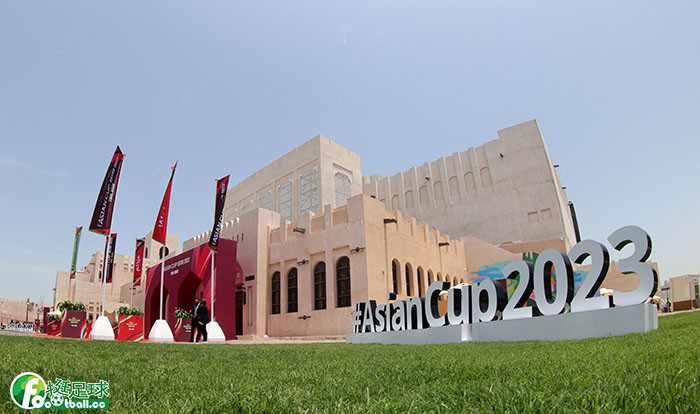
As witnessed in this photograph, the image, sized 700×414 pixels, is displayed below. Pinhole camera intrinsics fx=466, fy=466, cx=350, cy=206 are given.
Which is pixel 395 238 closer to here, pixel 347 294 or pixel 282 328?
pixel 347 294

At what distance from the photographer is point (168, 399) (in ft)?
10.2

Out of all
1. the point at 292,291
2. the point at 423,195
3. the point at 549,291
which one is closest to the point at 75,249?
the point at 292,291

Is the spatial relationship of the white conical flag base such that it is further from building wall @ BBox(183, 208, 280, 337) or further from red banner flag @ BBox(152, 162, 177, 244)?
building wall @ BBox(183, 208, 280, 337)

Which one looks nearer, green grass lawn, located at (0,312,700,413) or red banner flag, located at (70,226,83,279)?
green grass lawn, located at (0,312,700,413)

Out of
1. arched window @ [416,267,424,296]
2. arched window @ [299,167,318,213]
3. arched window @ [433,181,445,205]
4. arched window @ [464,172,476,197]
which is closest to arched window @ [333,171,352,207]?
arched window @ [299,167,318,213]

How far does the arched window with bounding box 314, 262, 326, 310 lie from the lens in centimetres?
2459

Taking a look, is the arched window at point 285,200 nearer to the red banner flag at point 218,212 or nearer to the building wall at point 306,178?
the building wall at point 306,178

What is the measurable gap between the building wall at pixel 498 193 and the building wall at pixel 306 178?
10.0m

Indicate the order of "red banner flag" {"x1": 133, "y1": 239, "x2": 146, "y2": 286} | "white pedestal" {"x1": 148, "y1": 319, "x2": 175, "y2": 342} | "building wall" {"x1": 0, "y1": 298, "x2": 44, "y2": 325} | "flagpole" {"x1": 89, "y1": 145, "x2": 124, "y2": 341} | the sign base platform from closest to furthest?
the sign base platform, "white pedestal" {"x1": 148, "y1": 319, "x2": 175, "y2": 342}, "flagpole" {"x1": 89, "y1": 145, "x2": 124, "y2": 341}, "red banner flag" {"x1": 133, "y1": 239, "x2": 146, "y2": 286}, "building wall" {"x1": 0, "y1": 298, "x2": 44, "y2": 325}

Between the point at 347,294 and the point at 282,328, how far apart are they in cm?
473

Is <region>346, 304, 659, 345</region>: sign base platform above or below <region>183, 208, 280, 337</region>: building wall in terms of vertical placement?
below

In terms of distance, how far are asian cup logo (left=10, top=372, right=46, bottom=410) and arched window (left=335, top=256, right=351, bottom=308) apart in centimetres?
2086

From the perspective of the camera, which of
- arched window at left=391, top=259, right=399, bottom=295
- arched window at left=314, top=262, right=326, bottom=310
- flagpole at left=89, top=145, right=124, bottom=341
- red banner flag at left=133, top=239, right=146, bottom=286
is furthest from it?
red banner flag at left=133, top=239, right=146, bottom=286

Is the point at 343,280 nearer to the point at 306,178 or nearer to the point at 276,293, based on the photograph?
the point at 276,293
